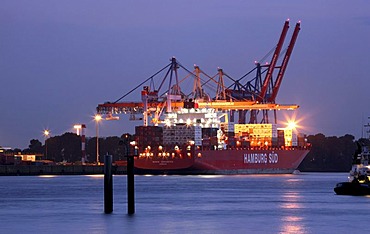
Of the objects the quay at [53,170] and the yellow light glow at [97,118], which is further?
the quay at [53,170]

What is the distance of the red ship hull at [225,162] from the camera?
132 m

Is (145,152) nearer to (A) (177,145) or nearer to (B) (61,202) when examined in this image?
(A) (177,145)

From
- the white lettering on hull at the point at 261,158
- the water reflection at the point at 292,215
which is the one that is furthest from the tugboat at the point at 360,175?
the white lettering on hull at the point at 261,158

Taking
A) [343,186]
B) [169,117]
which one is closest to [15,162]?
[169,117]

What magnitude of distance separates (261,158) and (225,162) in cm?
816

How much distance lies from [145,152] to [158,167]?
299 centimetres

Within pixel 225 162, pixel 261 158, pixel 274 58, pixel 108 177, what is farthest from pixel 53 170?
pixel 108 177

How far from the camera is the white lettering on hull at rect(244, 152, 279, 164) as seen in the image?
140 meters

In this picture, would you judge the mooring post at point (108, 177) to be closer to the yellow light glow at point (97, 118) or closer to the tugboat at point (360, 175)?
the tugboat at point (360, 175)

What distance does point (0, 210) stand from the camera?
5525 cm

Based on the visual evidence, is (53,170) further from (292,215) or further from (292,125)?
(292,215)

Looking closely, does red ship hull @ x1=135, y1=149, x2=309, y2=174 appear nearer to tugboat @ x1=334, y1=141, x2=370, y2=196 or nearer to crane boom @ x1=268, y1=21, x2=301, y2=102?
crane boom @ x1=268, y1=21, x2=301, y2=102

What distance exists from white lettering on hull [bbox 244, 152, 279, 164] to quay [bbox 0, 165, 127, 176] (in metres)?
18.5

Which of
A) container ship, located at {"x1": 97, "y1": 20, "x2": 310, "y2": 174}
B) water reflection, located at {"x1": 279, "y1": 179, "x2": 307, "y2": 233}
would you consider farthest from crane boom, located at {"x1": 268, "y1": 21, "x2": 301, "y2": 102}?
water reflection, located at {"x1": 279, "y1": 179, "x2": 307, "y2": 233}
